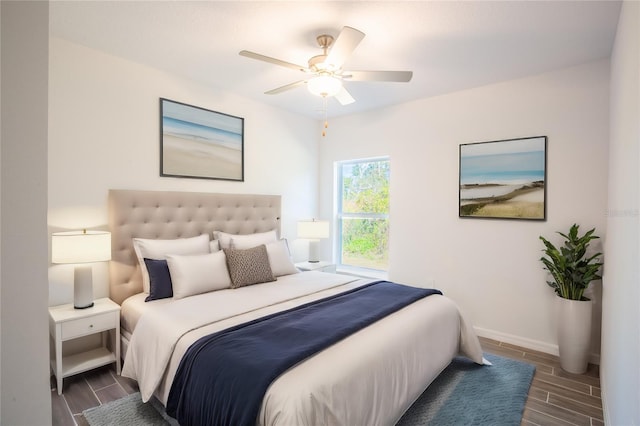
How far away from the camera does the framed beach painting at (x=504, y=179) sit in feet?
10.1

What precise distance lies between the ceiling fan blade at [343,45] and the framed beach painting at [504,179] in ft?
6.42

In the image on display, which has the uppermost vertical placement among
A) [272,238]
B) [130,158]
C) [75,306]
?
[130,158]

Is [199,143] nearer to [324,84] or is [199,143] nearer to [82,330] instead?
[324,84]

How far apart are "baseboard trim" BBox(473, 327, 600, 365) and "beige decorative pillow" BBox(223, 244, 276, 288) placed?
2.26m

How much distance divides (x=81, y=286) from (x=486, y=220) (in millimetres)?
3661

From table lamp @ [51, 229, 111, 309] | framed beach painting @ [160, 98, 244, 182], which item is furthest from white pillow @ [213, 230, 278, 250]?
table lamp @ [51, 229, 111, 309]

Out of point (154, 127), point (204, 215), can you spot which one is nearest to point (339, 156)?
point (204, 215)

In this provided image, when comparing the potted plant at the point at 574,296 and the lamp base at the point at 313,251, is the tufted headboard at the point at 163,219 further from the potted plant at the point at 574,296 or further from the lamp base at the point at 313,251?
the potted plant at the point at 574,296

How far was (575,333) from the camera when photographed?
8.57 ft

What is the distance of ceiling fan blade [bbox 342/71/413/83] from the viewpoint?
2.30 metres

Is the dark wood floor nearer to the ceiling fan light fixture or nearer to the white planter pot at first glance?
the white planter pot

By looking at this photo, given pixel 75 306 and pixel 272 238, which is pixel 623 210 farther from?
pixel 75 306

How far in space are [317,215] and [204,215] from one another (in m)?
1.88

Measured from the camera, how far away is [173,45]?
2.61m
